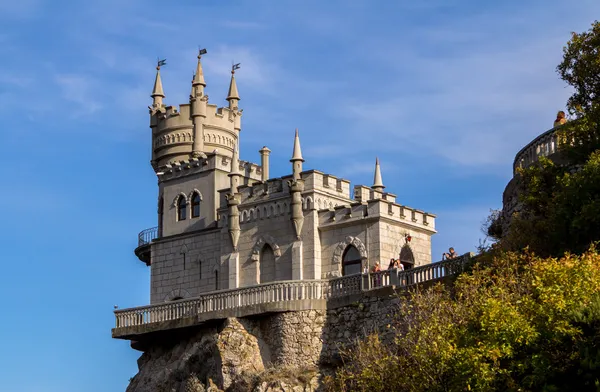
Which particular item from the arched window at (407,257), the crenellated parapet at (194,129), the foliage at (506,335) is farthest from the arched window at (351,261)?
the foliage at (506,335)

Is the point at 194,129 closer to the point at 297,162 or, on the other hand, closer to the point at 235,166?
the point at 235,166

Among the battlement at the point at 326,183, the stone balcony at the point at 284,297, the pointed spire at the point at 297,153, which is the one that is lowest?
the stone balcony at the point at 284,297

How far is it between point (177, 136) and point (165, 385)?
13.8 m

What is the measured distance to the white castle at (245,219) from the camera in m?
46.5

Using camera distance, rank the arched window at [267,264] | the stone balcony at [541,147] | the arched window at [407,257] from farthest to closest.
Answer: the arched window at [267,264], the arched window at [407,257], the stone balcony at [541,147]

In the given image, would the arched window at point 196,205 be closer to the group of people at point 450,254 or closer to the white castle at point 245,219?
the white castle at point 245,219

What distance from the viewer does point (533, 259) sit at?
107ft

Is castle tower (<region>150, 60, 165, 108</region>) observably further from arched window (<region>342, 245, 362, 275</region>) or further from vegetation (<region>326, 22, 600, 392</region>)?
vegetation (<region>326, 22, 600, 392</region>)

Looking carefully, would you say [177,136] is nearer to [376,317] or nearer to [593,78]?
[376,317]

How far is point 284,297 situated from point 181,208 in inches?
443

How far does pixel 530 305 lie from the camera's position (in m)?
29.5

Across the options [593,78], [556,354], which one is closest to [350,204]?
[593,78]

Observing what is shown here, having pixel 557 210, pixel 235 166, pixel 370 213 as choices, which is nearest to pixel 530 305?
pixel 557 210

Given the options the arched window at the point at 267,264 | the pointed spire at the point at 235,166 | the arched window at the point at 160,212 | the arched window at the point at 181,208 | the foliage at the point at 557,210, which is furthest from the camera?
the arched window at the point at 160,212
